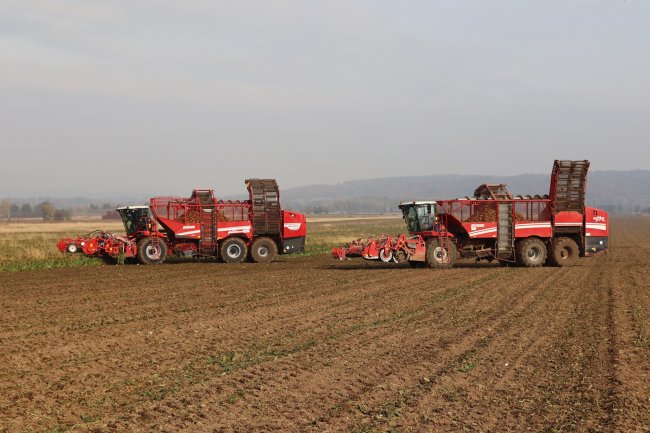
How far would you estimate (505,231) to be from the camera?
24391 millimetres

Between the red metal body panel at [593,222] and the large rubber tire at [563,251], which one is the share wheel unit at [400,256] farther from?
the red metal body panel at [593,222]

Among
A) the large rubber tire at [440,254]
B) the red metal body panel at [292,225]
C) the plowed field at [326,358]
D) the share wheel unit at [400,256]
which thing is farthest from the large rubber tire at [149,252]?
the large rubber tire at [440,254]

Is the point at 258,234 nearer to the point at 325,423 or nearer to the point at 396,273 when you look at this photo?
the point at 396,273

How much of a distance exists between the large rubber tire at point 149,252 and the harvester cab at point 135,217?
28.8 inches

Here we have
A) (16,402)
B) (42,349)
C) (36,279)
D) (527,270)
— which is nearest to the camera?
(16,402)

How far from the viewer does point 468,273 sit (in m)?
22.3

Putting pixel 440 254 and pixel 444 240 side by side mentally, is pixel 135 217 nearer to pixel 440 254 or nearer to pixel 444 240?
pixel 440 254

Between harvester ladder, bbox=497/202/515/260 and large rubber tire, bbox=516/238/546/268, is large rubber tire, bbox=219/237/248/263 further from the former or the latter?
large rubber tire, bbox=516/238/546/268

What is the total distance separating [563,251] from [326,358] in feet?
56.7

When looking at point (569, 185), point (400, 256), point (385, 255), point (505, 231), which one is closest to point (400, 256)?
point (400, 256)

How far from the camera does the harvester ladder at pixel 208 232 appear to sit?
A: 26969 millimetres

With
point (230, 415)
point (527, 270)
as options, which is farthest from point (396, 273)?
point (230, 415)

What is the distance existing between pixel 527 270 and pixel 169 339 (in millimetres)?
15320

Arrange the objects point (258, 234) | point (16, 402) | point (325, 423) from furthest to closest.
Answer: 1. point (258, 234)
2. point (16, 402)
3. point (325, 423)
